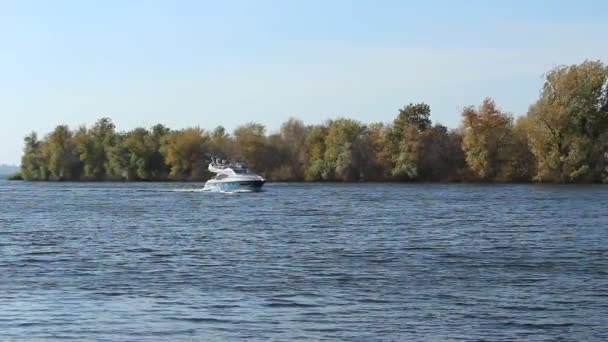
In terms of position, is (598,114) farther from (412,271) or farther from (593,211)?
(412,271)

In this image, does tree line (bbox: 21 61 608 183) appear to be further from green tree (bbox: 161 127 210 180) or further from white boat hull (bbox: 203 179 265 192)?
white boat hull (bbox: 203 179 265 192)

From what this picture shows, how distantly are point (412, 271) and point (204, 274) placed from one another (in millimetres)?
7273

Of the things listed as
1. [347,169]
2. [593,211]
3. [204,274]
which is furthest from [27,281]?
[347,169]

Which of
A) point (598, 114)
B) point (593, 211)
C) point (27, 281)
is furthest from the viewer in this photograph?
point (598, 114)

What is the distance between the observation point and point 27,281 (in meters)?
34.1

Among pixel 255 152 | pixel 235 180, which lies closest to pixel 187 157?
pixel 255 152

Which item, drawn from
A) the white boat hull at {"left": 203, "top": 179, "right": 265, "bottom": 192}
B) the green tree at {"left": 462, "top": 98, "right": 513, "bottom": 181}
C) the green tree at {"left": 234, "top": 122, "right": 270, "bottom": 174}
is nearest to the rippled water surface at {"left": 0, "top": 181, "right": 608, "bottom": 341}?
the white boat hull at {"left": 203, "top": 179, "right": 265, "bottom": 192}

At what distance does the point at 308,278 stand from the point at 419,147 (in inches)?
4720

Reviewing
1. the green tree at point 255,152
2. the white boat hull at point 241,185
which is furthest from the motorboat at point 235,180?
the green tree at point 255,152

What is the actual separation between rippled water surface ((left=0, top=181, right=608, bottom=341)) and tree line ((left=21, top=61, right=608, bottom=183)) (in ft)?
200

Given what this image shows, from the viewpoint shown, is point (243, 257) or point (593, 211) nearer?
point (243, 257)

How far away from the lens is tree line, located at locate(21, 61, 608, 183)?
126000 mm

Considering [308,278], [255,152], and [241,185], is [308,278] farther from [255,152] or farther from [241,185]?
[255,152]

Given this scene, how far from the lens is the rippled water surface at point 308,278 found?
2555cm
